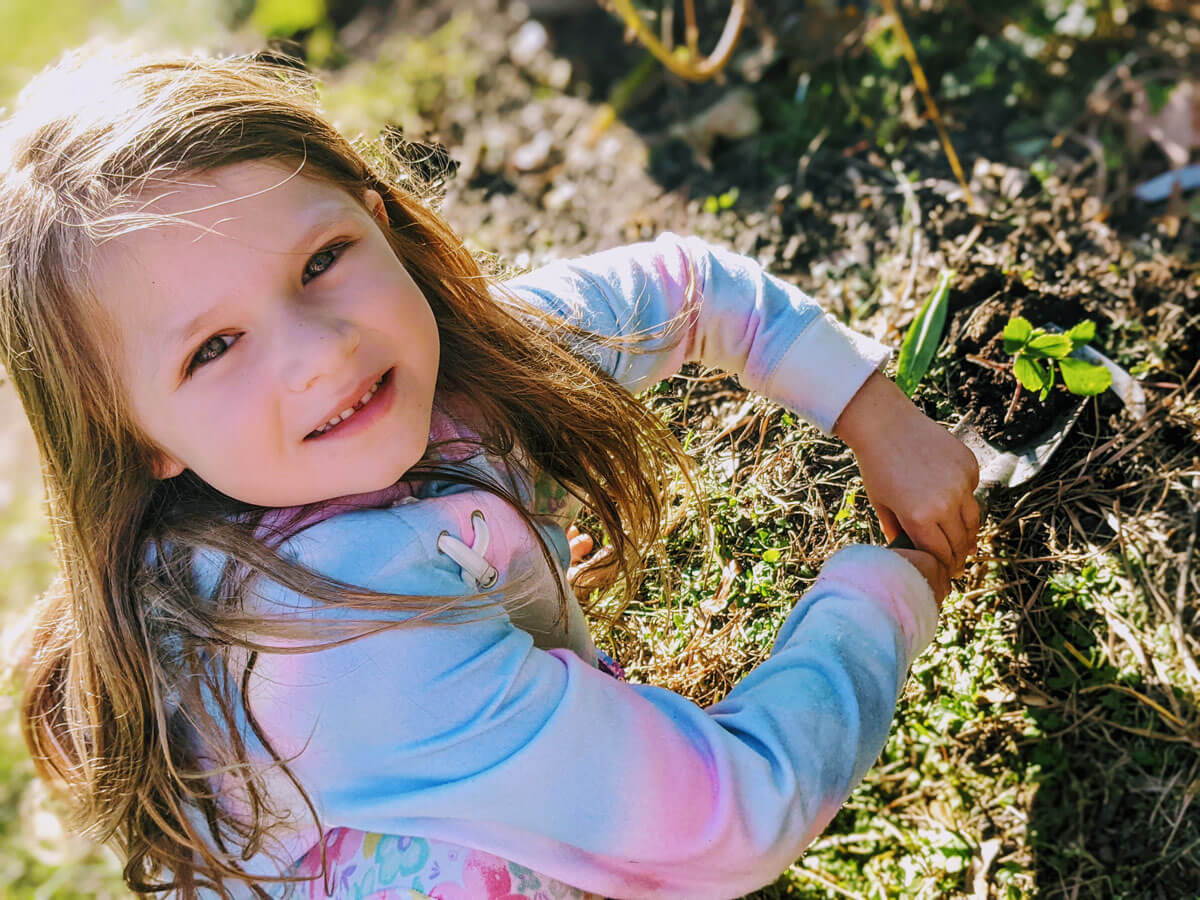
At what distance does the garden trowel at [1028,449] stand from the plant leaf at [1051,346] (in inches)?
4.5

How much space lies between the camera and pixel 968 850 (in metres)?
1.81

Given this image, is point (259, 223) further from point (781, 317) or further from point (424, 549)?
point (781, 317)

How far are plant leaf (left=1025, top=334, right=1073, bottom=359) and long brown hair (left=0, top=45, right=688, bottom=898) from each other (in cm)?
66

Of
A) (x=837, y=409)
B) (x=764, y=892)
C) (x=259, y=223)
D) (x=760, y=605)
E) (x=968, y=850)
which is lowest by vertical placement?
(x=764, y=892)

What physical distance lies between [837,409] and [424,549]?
738mm

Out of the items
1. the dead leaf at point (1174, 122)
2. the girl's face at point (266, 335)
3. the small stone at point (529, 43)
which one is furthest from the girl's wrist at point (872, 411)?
the small stone at point (529, 43)

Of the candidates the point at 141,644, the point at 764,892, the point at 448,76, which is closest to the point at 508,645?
the point at 141,644

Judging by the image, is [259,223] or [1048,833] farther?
[1048,833]

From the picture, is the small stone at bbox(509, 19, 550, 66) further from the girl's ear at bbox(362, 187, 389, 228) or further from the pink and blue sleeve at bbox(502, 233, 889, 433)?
the girl's ear at bbox(362, 187, 389, 228)

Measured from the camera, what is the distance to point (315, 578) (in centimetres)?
140

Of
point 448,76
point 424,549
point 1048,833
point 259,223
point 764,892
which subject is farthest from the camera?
point 448,76

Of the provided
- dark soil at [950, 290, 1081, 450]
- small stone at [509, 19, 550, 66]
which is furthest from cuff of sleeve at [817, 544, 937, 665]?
small stone at [509, 19, 550, 66]

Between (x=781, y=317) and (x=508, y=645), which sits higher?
(x=781, y=317)

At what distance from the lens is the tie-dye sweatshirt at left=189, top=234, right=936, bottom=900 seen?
53.4 inches
